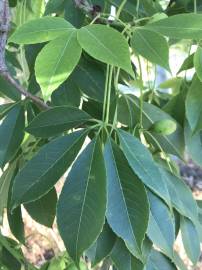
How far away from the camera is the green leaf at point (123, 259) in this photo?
0.61m

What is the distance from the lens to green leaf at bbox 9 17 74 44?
1.73 ft

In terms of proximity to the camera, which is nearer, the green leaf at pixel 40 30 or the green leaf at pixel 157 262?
the green leaf at pixel 40 30

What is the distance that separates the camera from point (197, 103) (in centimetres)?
65

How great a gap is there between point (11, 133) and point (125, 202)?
24 centimetres

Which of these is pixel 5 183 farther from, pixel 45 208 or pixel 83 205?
pixel 83 205

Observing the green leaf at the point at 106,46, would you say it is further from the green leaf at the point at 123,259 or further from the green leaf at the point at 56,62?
the green leaf at the point at 123,259

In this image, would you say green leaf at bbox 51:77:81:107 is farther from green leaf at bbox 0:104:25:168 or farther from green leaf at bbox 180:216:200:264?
green leaf at bbox 180:216:200:264

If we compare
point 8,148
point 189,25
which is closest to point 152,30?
point 189,25

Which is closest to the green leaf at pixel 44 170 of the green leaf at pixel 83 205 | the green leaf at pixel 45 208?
the green leaf at pixel 83 205

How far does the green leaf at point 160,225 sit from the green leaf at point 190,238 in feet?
0.21

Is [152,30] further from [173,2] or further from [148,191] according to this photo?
[173,2]

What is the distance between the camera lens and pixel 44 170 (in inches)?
22.8

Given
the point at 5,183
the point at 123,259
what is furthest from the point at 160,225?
the point at 5,183

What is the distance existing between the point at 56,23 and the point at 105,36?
58mm
